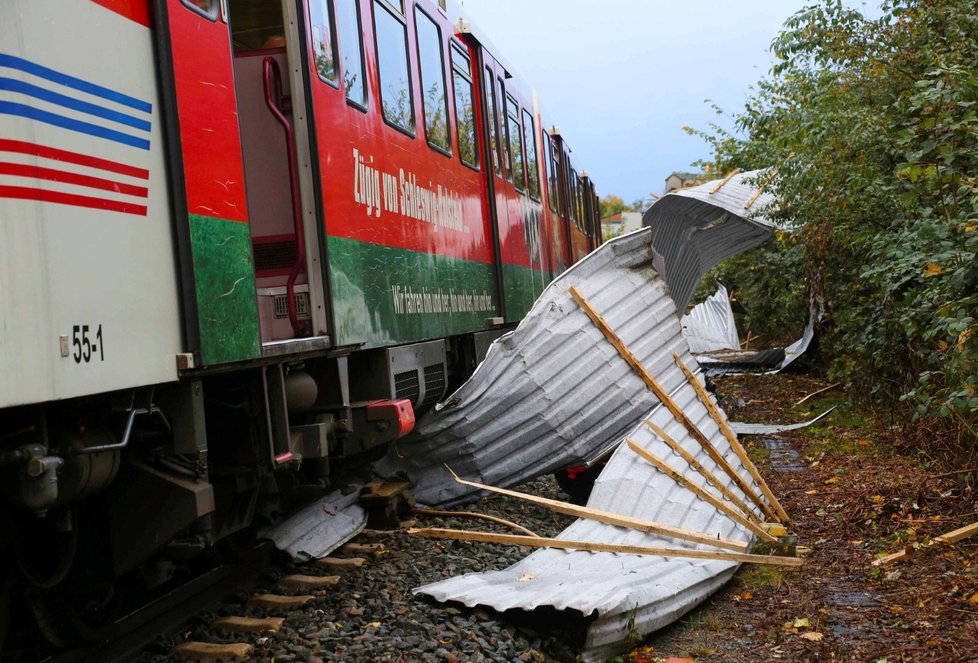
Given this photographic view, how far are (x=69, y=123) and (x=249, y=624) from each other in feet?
8.51

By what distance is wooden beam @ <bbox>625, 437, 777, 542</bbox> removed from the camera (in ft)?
21.8

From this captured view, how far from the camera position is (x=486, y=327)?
9.55m

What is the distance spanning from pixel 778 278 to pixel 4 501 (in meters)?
16.2

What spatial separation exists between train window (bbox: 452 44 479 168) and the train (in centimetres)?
70

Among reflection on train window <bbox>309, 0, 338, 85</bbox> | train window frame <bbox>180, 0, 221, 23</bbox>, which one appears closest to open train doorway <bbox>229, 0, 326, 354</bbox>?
reflection on train window <bbox>309, 0, 338, 85</bbox>

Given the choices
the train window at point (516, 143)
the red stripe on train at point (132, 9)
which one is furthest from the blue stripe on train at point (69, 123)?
the train window at point (516, 143)

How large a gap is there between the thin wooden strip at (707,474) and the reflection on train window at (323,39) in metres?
3.20

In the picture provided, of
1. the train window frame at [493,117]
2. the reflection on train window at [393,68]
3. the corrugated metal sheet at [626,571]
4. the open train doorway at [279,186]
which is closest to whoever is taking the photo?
the corrugated metal sheet at [626,571]

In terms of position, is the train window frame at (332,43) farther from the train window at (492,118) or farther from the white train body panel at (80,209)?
the train window at (492,118)

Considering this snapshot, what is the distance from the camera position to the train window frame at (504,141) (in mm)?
10719

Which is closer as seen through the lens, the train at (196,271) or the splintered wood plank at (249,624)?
the train at (196,271)

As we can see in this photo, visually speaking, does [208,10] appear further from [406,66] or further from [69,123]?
[406,66]

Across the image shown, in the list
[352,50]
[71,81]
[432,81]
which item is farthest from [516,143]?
[71,81]

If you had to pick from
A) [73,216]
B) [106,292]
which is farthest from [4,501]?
[73,216]
